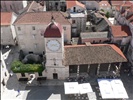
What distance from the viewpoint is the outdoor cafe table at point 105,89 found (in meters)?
41.1

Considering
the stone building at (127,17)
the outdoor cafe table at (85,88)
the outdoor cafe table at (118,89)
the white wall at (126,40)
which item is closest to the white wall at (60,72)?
the outdoor cafe table at (85,88)

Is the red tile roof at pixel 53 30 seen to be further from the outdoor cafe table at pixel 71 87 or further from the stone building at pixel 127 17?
the stone building at pixel 127 17

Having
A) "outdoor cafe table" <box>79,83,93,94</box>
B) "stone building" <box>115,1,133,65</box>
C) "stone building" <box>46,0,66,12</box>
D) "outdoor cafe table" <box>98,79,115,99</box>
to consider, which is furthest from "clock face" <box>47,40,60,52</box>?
"stone building" <box>46,0,66,12</box>

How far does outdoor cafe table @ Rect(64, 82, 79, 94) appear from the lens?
4238cm

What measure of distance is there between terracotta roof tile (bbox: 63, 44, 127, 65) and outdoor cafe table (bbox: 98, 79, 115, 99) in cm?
529

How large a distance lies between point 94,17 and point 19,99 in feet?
145

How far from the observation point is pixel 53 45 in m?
41.7

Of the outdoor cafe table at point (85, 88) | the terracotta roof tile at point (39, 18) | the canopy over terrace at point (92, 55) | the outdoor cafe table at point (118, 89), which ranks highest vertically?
the terracotta roof tile at point (39, 18)

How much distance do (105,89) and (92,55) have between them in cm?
964

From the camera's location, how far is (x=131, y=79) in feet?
160

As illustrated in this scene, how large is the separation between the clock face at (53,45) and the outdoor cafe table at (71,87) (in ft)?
32.0

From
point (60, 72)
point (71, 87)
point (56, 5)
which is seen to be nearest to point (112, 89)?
point (71, 87)

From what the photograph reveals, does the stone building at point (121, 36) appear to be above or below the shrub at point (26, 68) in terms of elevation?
above

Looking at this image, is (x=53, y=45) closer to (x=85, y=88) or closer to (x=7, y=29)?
(x=85, y=88)
